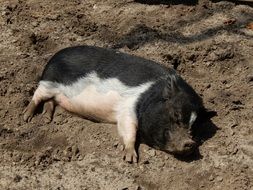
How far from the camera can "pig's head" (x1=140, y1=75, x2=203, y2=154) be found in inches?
173

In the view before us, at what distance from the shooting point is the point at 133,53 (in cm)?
545

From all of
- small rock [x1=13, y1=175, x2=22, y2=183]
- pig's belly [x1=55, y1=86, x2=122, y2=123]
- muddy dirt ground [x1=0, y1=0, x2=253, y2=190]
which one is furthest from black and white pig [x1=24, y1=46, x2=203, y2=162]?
small rock [x1=13, y1=175, x2=22, y2=183]

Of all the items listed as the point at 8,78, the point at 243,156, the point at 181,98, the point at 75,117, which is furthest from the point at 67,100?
the point at 243,156

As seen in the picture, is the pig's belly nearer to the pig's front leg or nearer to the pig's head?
the pig's front leg

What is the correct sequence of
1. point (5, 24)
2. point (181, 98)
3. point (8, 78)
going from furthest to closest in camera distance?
point (5, 24) < point (8, 78) < point (181, 98)

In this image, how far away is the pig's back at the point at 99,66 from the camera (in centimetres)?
476

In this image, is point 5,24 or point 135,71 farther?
point 5,24

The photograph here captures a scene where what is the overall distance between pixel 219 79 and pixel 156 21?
1.00m

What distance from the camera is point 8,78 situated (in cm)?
513

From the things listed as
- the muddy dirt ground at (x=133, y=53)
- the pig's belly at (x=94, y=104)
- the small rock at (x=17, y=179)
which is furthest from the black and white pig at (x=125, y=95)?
the small rock at (x=17, y=179)

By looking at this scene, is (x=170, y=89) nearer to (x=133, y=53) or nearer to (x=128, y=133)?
(x=128, y=133)

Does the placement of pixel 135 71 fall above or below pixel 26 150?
above

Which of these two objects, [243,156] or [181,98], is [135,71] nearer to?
[181,98]

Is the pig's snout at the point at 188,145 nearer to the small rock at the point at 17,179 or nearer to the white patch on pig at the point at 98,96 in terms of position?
the white patch on pig at the point at 98,96
